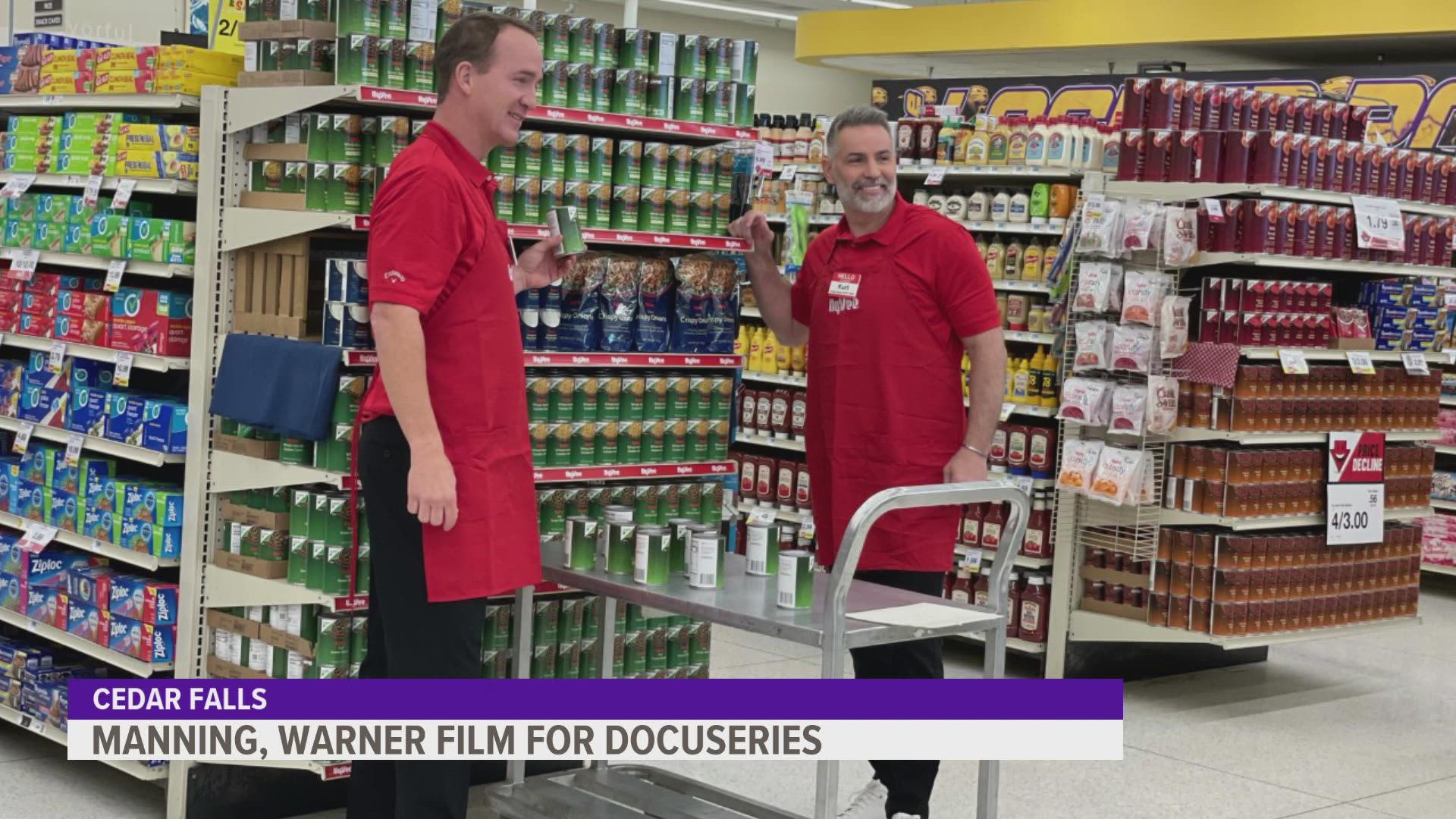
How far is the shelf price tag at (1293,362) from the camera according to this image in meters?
6.36

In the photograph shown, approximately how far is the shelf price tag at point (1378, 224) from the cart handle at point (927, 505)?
348 cm

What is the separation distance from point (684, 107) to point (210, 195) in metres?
1.35

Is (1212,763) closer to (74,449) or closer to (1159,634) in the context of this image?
(1159,634)

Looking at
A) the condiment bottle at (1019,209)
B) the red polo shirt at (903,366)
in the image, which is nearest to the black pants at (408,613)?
the red polo shirt at (903,366)

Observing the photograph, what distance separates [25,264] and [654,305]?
2073mm

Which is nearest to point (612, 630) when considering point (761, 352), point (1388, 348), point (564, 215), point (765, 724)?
point (765, 724)

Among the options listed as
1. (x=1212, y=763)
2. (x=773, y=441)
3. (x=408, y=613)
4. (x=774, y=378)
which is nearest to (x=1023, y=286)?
(x=774, y=378)

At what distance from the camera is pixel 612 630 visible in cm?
451

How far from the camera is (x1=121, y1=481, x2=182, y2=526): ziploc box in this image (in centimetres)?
461

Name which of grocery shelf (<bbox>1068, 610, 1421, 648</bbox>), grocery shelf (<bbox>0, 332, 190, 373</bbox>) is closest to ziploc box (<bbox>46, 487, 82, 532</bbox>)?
grocery shelf (<bbox>0, 332, 190, 373</bbox>)

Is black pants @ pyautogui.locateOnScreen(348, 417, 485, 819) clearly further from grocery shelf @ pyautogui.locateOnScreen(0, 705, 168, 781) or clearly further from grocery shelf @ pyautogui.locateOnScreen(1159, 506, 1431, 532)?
grocery shelf @ pyautogui.locateOnScreen(1159, 506, 1431, 532)

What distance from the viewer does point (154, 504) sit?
15.2 feet

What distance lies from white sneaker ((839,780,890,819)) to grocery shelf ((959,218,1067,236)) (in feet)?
Result: 9.86

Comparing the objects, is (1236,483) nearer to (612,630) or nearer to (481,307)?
(612,630)
